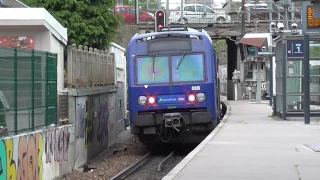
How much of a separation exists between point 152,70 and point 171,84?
0.65 m

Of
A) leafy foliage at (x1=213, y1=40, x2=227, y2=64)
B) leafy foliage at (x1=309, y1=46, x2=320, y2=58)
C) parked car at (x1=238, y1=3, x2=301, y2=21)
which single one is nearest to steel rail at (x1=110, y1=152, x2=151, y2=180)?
leafy foliage at (x1=309, y1=46, x2=320, y2=58)

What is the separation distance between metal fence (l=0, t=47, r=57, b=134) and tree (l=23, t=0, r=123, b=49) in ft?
51.3

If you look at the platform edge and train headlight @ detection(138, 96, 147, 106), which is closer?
the platform edge

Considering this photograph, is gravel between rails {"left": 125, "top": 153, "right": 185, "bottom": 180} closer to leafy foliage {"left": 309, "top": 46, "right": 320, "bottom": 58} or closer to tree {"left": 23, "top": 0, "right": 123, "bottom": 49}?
leafy foliage {"left": 309, "top": 46, "right": 320, "bottom": 58}

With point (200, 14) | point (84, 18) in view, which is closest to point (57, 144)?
point (84, 18)

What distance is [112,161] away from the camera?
18438 millimetres

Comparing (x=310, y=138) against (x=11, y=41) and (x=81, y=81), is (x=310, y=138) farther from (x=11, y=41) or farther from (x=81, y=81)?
(x=11, y=41)

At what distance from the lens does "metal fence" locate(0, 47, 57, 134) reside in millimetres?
11531

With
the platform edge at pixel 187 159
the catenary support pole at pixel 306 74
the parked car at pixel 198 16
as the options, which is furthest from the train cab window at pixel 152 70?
the parked car at pixel 198 16

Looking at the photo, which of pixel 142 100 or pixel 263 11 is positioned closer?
pixel 142 100

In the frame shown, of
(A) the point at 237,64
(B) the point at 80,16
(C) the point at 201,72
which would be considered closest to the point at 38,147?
(C) the point at 201,72

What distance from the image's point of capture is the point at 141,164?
17391 mm

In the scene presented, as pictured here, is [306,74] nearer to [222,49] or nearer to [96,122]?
[96,122]

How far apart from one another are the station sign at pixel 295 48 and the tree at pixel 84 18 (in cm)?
1099
